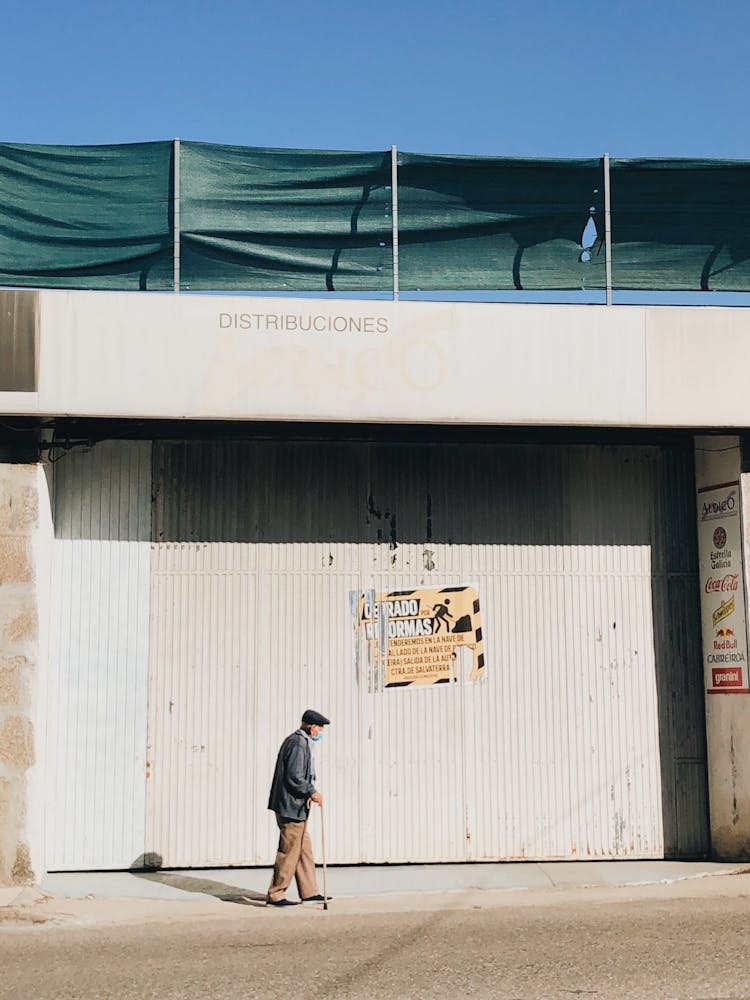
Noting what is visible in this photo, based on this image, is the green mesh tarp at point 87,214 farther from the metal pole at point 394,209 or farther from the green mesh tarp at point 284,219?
the metal pole at point 394,209

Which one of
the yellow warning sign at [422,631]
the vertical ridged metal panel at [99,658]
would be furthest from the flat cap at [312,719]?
the vertical ridged metal panel at [99,658]

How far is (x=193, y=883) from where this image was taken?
1223cm

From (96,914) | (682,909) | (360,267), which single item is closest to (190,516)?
(360,267)

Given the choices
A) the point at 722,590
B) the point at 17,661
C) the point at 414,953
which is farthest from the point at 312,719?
the point at 722,590

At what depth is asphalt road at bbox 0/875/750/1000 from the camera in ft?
26.9

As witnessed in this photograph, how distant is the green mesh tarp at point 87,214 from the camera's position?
12.8 m

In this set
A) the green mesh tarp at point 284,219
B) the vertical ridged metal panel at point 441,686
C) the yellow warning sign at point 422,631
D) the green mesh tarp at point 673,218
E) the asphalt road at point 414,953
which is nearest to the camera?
the asphalt road at point 414,953

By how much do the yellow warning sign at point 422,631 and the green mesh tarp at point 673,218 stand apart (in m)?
3.97

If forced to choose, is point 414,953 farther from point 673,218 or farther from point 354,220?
point 673,218

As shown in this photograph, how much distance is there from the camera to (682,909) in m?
10.9

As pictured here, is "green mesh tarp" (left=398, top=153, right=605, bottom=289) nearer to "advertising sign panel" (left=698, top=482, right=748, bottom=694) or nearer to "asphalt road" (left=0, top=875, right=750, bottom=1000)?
"advertising sign panel" (left=698, top=482, right=748, bottom=694)

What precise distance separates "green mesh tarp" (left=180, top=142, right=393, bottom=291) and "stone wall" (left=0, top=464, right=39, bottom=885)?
2.82m

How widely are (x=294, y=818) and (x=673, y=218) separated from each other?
24.9 ft

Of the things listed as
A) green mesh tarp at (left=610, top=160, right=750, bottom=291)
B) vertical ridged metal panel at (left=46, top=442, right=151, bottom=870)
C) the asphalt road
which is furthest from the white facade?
green mesh tarp at (left=610, top=160, right=750, bottom=291)
